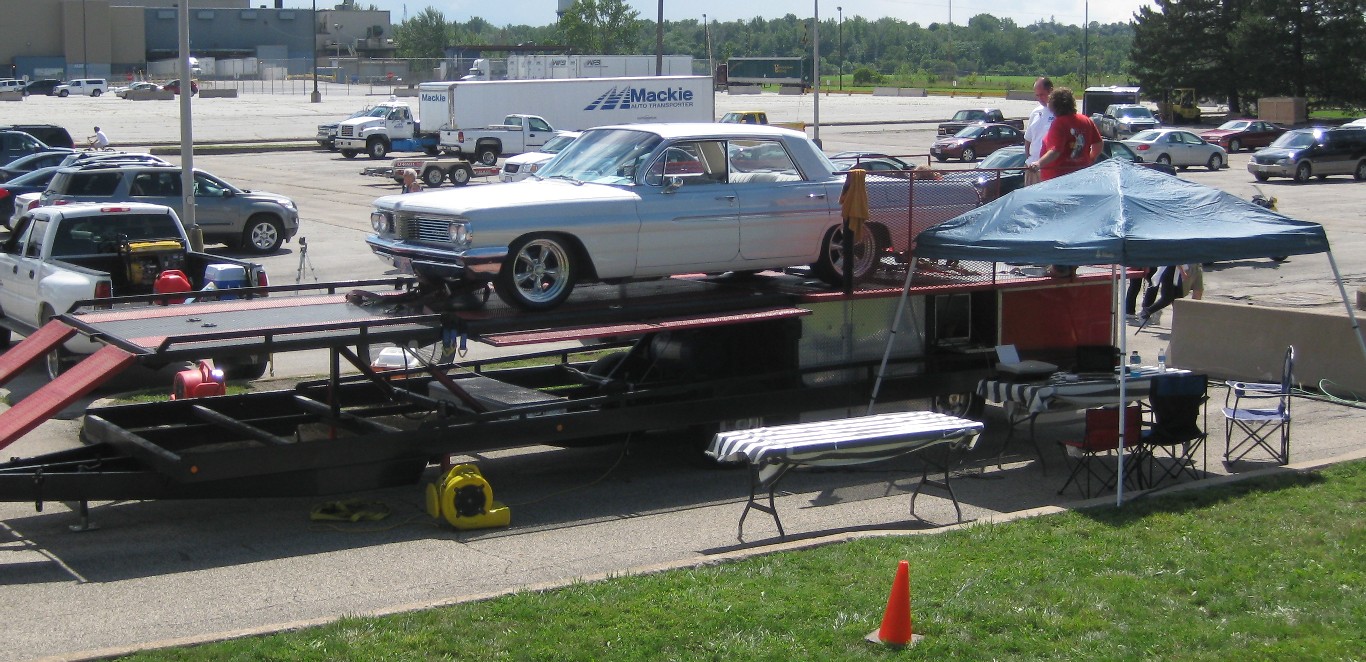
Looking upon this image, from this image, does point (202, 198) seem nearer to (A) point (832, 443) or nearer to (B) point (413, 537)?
(B) point (413, 537)

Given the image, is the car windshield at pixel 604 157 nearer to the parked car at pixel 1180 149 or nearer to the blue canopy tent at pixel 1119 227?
the blue canopy tent at pixel 1119 227

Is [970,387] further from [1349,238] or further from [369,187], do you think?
[369,187]

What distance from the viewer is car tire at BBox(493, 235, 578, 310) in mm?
10102

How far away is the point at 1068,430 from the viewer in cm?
1273

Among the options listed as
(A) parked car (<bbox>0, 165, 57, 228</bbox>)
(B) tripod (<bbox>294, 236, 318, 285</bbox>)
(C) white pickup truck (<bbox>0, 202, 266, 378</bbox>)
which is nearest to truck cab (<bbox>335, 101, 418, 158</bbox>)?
→ (A) parked car (<bbox>0, 165, 57, 228</bbox>)

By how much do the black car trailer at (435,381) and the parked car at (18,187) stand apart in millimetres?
17691

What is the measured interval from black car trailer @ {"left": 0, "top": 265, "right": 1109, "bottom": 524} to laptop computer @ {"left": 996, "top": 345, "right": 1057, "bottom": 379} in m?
0.62

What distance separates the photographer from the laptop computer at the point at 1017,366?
36.7 ft

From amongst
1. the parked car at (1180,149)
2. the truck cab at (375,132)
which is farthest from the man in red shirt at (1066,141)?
the truck cab at (375,132)

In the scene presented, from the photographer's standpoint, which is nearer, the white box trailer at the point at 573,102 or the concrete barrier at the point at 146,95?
the white box trailer at the point at 573,102

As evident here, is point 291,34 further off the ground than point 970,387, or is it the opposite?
point 291,34

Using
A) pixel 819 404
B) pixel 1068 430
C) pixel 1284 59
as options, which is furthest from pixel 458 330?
pixel 1284 59

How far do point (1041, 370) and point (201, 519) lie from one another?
6553 mm

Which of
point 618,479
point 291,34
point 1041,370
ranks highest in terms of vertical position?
point 291,34
